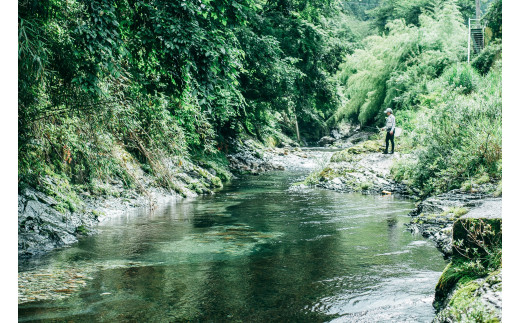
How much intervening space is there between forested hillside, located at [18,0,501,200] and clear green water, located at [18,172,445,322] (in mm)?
1937

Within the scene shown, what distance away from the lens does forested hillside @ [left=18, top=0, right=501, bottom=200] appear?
6.74 meters

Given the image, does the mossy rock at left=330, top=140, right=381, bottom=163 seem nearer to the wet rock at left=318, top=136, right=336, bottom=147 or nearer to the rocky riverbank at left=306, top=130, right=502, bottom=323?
the rocky riverbank at left=306, top=130, right=502, bottom=323

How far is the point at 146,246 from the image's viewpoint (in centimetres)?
816

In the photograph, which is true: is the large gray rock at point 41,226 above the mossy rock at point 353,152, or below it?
below

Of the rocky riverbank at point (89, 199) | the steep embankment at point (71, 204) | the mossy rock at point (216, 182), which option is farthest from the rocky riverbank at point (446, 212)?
the steep embankment at point (71, 204)

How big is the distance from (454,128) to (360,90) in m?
24.0

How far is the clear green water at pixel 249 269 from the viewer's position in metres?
5.09

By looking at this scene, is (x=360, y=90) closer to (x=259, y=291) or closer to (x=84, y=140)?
(x=84, y=140)

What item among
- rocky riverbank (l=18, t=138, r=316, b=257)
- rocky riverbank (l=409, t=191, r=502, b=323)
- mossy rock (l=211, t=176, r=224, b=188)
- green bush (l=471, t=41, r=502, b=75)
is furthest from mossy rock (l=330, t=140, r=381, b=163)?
rocky riverbank (l=409, t=191, r=502, b=323)

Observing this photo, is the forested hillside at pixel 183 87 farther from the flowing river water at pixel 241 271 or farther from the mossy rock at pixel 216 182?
the flowing river water at pixel 241 271

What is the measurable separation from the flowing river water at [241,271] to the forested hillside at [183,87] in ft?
6.65

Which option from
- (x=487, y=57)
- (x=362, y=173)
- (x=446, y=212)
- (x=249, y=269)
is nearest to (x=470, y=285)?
(x=249, y=269)

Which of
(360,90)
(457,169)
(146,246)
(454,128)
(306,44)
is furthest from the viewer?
(360,90)
